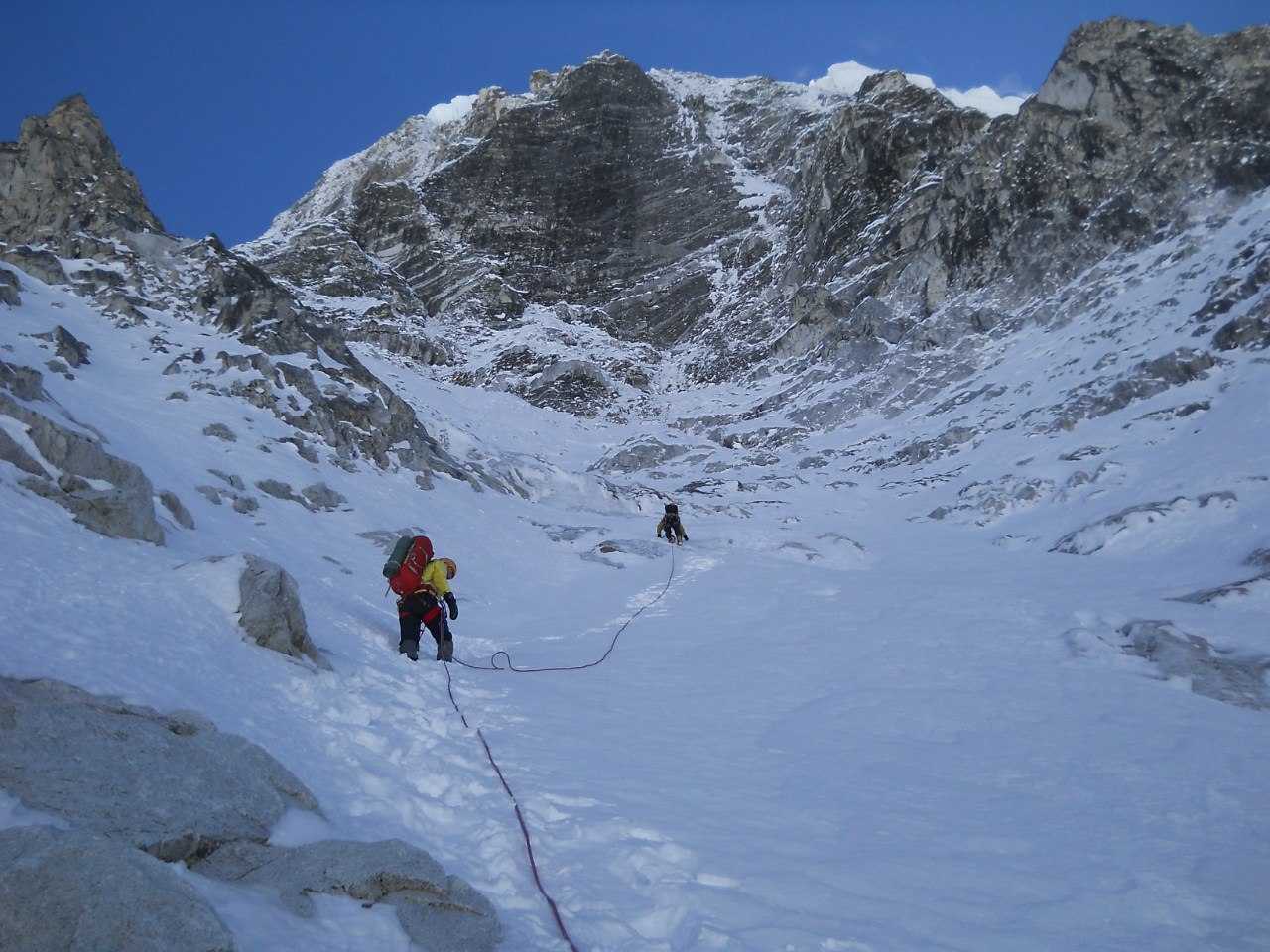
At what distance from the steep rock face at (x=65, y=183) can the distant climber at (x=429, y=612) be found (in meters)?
31.5

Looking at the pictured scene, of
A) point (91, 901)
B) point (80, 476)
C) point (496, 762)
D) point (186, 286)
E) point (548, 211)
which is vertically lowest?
point (91, 901)

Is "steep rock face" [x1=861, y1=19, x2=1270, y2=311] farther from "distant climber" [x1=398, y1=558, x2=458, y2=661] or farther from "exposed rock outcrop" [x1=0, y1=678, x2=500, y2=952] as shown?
"exposed rock outcrop" [x1=0, y1=678, x2=500, y2=952]

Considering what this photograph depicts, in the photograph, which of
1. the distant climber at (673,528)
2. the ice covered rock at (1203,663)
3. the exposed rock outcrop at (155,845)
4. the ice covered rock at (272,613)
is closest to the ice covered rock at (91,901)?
the exposed rock outcrop at (155,845)

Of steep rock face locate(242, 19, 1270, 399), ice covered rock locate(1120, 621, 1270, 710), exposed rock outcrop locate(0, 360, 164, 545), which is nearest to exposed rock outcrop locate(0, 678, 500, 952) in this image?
exposed rock outcrop locate(0, 360, 164, 545)

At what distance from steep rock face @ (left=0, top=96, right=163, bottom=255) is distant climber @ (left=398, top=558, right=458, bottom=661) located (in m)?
31.5

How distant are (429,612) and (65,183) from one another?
39.9 metres

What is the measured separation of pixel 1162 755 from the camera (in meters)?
5.80

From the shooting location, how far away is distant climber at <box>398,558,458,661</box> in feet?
29.4

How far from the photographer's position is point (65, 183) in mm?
35938

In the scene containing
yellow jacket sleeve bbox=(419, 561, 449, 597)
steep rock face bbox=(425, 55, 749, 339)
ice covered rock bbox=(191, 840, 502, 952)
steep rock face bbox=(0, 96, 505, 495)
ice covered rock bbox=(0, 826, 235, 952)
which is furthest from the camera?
steep rock face bbox=(425, 55, 749, 339)

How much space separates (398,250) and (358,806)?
364ft

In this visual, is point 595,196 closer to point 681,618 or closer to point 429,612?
point 681,618

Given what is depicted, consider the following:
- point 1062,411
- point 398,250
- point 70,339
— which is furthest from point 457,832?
point 398,250

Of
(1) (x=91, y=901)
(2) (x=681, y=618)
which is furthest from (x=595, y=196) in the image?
(1) (x=91, y=901)
